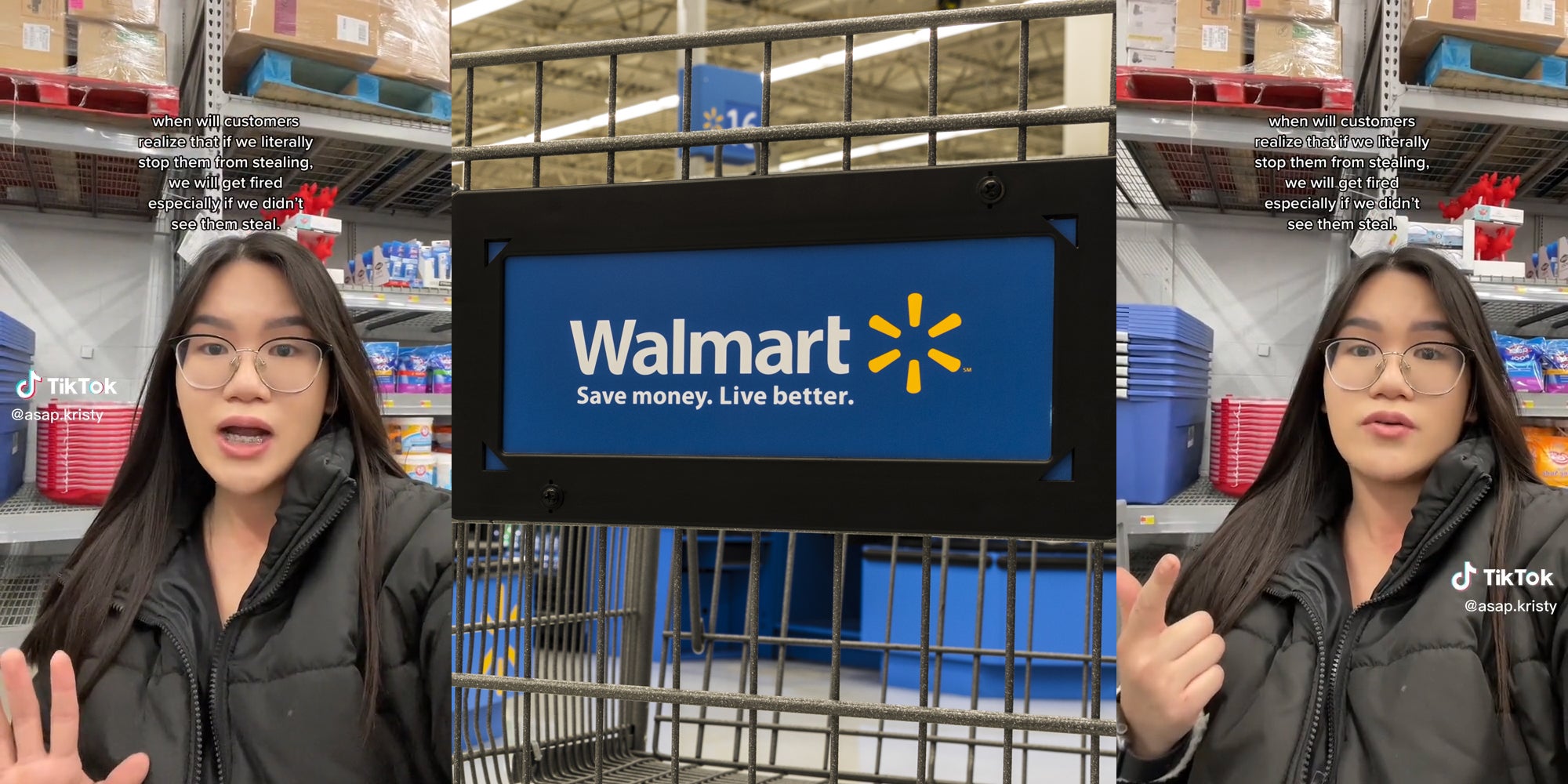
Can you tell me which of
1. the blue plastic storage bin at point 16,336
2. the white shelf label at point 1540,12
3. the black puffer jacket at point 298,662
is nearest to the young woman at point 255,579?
the black puffer jacket at point 298,662

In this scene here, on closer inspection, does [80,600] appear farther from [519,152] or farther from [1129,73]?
[1129,73]

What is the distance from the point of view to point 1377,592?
0.79 m

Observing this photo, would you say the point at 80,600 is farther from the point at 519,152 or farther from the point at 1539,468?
the point at 1539,468

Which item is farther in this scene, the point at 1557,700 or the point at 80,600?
the point at 80,600

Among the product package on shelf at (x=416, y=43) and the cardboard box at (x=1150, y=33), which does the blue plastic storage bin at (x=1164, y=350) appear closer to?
the cardboard box at (x=1150, y=33)

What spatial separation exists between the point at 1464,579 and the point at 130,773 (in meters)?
1.01

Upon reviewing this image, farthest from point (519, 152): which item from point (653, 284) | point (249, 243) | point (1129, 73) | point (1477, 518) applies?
point (1477, 518)

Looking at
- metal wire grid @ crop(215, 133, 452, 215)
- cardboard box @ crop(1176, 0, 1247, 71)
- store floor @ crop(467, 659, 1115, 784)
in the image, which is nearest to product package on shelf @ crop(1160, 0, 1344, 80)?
cardboard box @ crop(1176, 0, 1247, 71)

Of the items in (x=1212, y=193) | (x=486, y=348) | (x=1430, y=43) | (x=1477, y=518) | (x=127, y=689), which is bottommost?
(x=127, y=689)

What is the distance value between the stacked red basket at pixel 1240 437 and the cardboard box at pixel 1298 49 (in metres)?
0.24

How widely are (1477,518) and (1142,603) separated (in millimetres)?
239

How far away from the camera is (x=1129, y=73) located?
2.74ft

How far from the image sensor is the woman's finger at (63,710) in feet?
2.84

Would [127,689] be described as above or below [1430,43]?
below
